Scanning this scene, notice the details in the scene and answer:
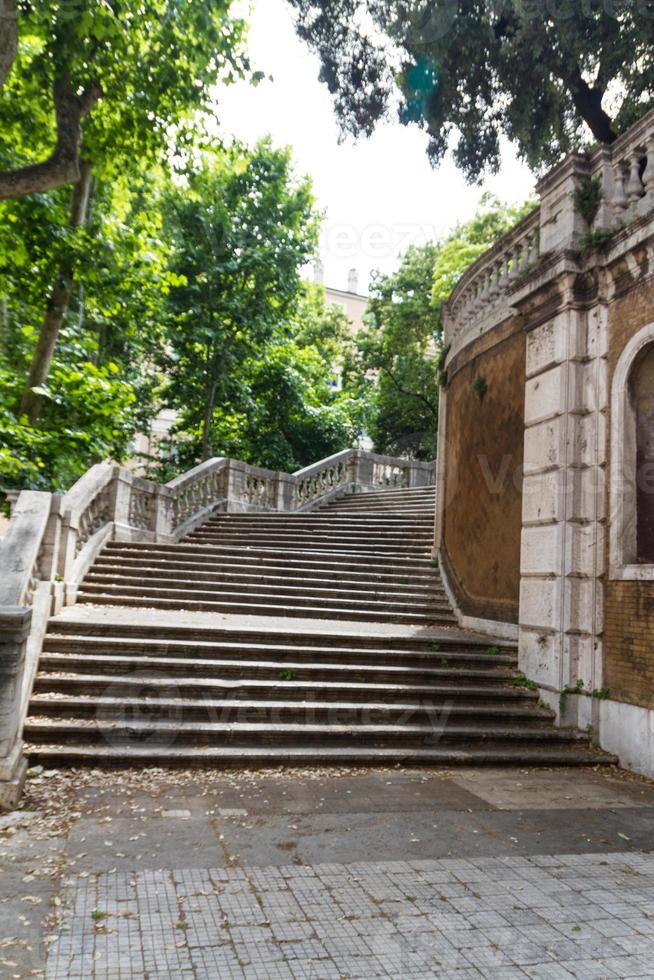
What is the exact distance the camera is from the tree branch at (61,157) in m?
9.45

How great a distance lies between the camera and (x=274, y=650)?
8.79m

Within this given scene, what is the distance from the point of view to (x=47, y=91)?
1208 centimetres

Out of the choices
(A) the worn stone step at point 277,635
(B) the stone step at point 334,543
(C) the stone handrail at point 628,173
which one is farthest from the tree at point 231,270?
(C) the stone handrail at point 628,173

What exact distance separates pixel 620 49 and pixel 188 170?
725cm

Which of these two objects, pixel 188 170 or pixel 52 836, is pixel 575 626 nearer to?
pixel 52 836

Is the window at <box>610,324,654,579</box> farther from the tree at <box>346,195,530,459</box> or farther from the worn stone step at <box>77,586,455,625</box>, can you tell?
the tree at <box>346,195,530,459</box>

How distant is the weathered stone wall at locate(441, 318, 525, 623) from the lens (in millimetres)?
10094

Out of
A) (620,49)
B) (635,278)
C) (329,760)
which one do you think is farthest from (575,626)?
(620,49)

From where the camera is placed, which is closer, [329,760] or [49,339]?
[329,760]

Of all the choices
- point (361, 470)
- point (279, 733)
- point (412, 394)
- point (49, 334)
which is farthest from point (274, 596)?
point (412, 394)

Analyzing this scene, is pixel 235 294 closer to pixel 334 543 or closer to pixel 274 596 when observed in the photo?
pixel 334 543

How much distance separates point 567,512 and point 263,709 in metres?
3.96

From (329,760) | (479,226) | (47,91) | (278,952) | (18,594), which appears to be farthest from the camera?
(479,226)

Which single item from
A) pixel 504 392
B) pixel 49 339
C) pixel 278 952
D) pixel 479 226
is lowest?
pixel 278 952
